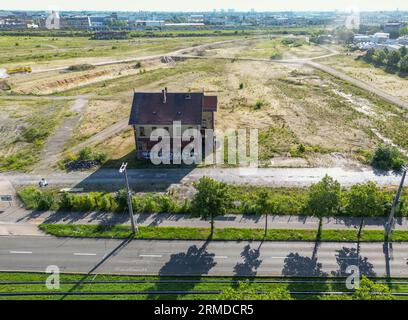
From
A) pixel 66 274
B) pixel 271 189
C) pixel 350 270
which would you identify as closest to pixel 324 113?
pixel 271 189

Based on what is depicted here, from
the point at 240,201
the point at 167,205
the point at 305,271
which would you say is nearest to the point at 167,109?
the point at 167,205

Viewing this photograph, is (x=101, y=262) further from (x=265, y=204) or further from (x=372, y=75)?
(x=372, y=75)

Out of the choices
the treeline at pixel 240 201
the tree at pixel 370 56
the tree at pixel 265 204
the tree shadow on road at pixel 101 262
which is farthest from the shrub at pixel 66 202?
the tree at pixel 370 56

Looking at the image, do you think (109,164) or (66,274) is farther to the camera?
(109,164)

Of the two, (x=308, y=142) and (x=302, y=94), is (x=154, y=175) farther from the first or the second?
(x=302, y=94)

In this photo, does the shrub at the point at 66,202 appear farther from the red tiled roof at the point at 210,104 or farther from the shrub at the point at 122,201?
the red tiled roof at the point at 210,104
